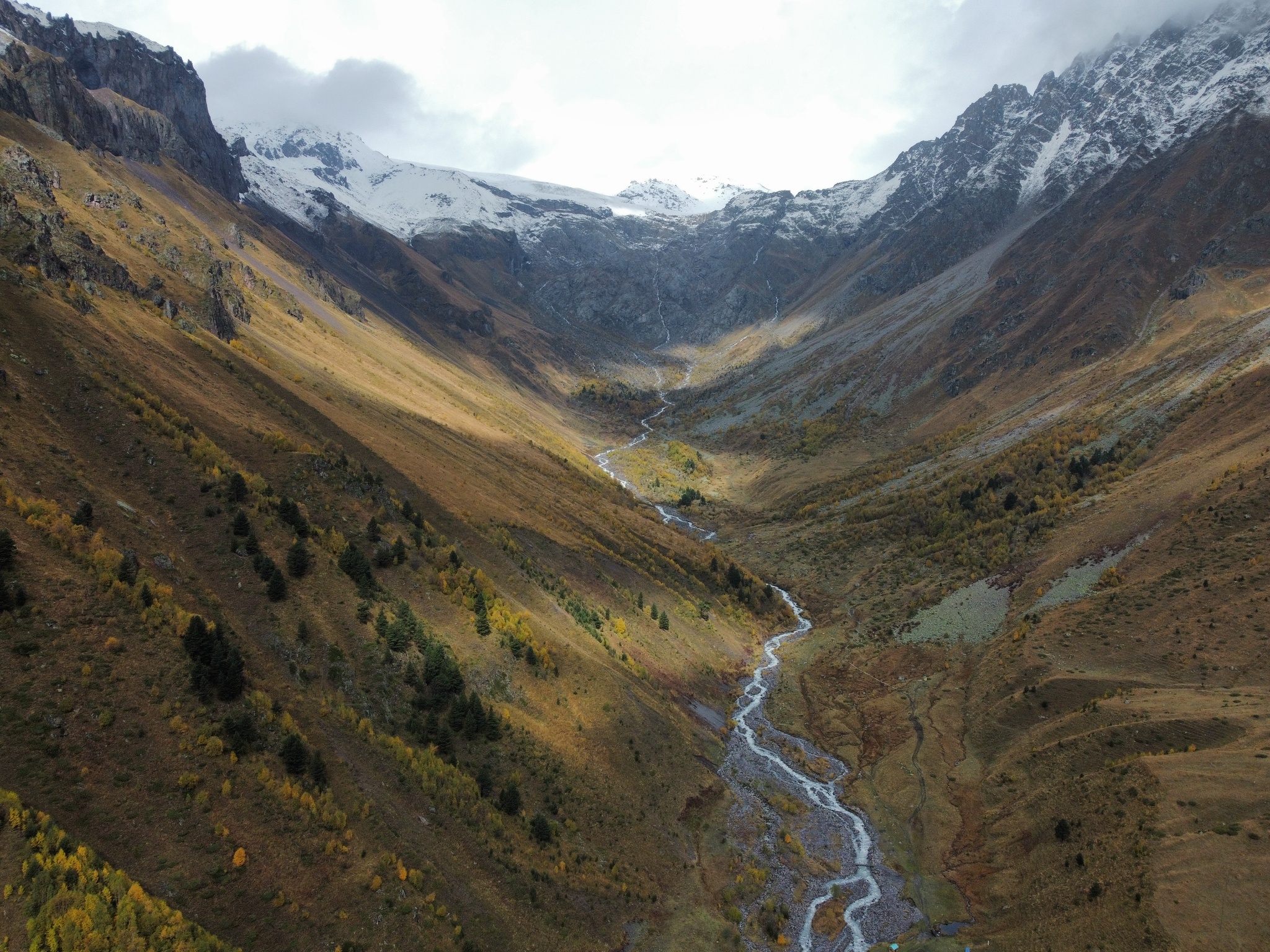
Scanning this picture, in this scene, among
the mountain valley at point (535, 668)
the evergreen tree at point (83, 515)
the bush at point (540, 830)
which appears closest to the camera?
the mountain valley at point (535, 668)

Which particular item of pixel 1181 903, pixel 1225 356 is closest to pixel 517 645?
pixel 1181 903

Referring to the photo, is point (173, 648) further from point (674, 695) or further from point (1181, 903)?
point (1181, 903)

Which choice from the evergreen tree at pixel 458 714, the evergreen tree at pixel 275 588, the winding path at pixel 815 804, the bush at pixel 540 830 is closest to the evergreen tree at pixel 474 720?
the evergreen tree at pixel 458 714

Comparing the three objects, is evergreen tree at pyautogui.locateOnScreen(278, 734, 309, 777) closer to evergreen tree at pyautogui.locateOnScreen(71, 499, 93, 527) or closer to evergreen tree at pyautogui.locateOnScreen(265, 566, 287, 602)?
evergreen tree at pyautogui.locateOnScreen(265, 566, 287, 602)

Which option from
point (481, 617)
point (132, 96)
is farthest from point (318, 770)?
point (132, 96)

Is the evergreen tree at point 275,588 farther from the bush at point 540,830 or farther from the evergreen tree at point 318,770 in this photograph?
the bush at point 540,830

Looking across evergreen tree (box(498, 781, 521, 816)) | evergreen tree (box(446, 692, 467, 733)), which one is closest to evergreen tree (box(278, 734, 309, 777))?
evergreen tree (box(446, 692, 467, 733))
